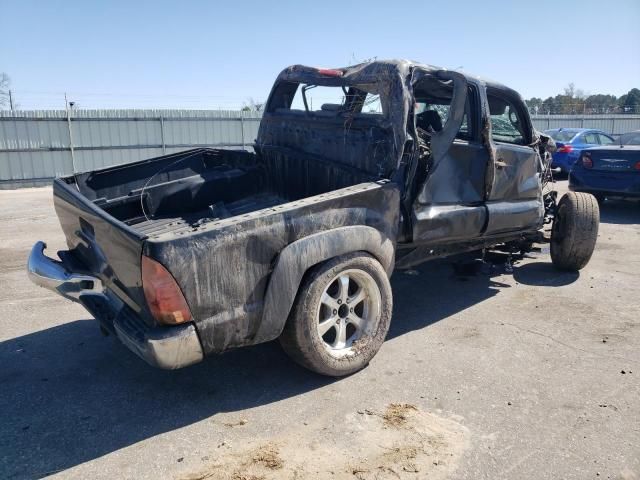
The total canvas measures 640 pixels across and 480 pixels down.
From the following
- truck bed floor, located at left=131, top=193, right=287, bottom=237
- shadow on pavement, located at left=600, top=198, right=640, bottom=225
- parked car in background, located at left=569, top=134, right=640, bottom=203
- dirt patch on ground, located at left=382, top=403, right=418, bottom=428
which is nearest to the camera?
dirt patch on ground, located at left=382, top=403, right=418, bottom=428

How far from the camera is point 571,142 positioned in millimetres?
15227

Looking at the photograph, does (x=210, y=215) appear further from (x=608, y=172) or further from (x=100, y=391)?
(x=608, y=172)

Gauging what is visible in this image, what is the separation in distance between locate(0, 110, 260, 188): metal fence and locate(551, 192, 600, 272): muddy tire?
12489mm

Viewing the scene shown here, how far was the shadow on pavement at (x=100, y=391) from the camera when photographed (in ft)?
9.57

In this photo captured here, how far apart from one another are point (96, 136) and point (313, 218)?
1712 cm

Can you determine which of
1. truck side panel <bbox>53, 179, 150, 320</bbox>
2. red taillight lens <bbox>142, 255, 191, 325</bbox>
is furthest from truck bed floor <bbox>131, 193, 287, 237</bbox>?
red taillight lens <bbox>142, 255, 191, 325</bbox>

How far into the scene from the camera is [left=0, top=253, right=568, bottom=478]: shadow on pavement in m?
2.92

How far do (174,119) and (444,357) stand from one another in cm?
1751

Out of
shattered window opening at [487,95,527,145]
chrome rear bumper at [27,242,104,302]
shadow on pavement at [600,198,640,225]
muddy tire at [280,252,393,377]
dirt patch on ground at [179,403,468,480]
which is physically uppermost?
shattered window opening at [487,95,527,145]

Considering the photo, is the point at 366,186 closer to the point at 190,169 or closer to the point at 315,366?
the point at 315,366

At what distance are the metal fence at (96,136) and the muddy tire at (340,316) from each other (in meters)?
14.1

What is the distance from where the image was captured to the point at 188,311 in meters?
2.88

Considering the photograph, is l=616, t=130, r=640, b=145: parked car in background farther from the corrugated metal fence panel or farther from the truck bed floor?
the corrugated metal fence panel

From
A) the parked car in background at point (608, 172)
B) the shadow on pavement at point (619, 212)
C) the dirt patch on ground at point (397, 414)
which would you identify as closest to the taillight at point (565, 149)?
the shadow on pavement at point (619, 212)
